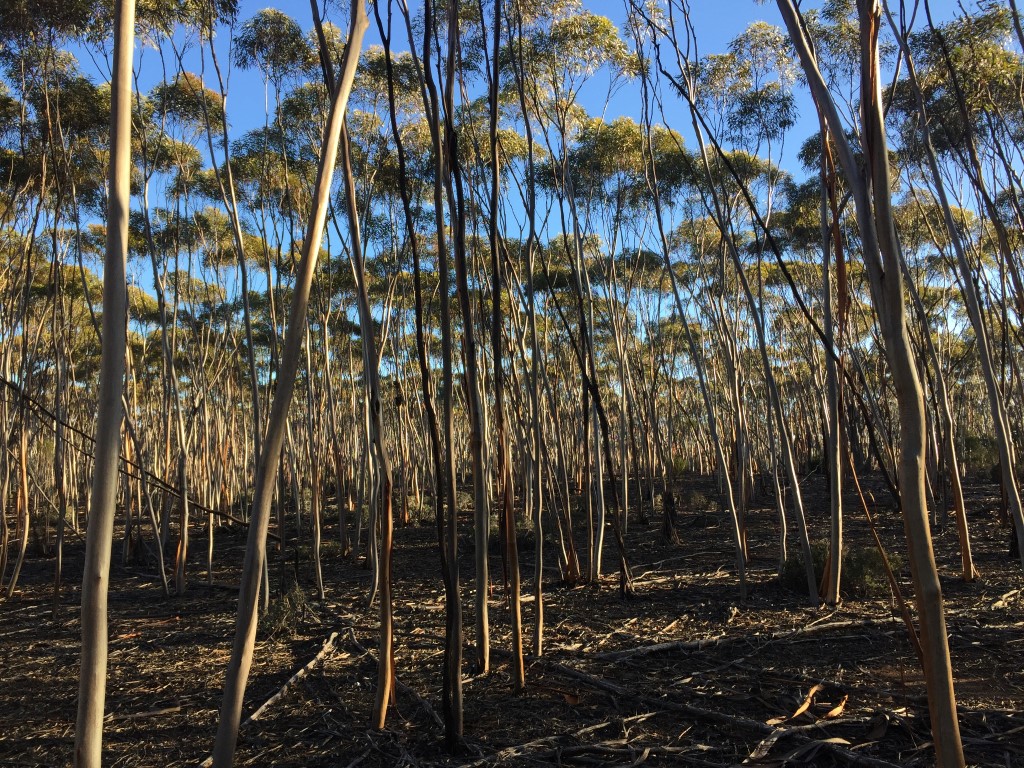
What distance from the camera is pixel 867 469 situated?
15.6 m

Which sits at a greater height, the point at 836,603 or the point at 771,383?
the point at 771,383

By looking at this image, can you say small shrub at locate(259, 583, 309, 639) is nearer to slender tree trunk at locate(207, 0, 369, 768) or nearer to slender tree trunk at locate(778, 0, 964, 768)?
slender tree trunk at locate(207, 0, 369, 768)

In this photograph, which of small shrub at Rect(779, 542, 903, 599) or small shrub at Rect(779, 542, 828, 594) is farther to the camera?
small shrub at Rect(779, 542, 828, 594)

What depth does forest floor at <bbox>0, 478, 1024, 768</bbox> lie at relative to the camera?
8.44 feet

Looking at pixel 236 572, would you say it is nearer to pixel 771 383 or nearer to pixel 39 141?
pixel 39 141

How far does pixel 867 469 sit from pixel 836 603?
12597 mm

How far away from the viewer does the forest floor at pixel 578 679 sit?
2.57 meters

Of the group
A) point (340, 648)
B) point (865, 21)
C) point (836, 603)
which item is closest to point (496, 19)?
point (865, 21)

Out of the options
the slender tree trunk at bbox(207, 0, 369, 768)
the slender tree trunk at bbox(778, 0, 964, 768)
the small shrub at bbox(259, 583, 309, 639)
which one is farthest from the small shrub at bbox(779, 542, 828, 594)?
the slender tree trunk at bbox(207, 0, 369, 768)

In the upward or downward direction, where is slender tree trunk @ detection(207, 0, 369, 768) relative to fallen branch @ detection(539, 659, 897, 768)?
upward

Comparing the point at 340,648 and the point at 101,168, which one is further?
the point at 101,168

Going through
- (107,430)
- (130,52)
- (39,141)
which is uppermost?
(39,141)

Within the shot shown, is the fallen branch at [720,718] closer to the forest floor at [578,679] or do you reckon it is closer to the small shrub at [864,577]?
the forest floor at [578,679]

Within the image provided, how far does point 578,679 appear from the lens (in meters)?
3.38
